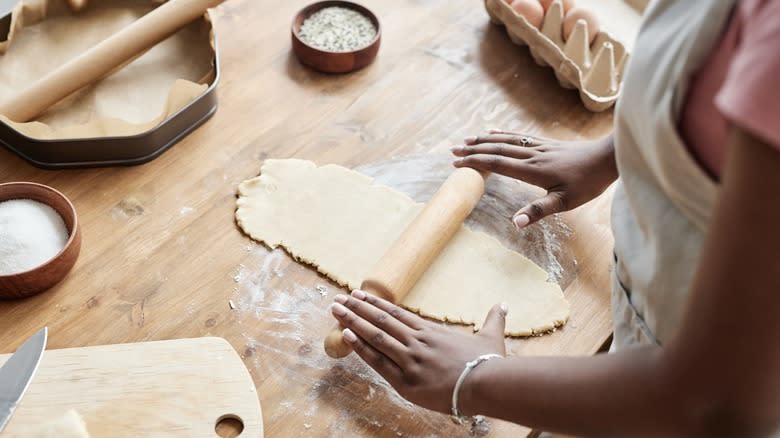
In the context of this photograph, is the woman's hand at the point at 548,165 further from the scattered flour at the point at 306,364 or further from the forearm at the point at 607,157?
the scattered flour at the point at 306,364

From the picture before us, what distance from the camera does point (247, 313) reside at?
99 centimetres

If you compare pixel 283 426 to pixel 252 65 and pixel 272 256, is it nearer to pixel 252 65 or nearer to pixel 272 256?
pixel 272 256

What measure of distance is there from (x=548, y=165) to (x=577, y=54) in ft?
1.01

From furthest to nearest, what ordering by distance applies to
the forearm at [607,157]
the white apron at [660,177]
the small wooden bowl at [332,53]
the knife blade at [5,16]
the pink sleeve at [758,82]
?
the small wooden bowl at [332,53] < the knife blade at [5,16] < the forearm at [607,157] < the white apron at [660,177] < the pink sleeve at [758,82]

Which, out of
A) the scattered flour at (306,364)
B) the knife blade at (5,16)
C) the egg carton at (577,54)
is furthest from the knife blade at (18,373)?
the egg carton at (577,54)

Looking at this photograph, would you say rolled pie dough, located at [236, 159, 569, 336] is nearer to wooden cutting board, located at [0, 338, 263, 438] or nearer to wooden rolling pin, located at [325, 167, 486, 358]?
wooden rolling pin, located at [325, 167, 486, 358]

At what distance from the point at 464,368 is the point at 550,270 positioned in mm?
294

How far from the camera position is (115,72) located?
1261 millimetres

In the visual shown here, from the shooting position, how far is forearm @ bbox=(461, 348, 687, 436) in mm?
619

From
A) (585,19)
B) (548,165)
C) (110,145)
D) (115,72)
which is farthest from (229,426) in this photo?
(585,19)

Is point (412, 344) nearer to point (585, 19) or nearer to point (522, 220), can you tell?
point (522, 220)

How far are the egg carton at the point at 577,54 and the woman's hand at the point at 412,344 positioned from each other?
0.52 metres

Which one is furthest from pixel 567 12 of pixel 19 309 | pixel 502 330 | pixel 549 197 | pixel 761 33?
pixel 19 309

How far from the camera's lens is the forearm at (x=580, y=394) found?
0.62 metres
